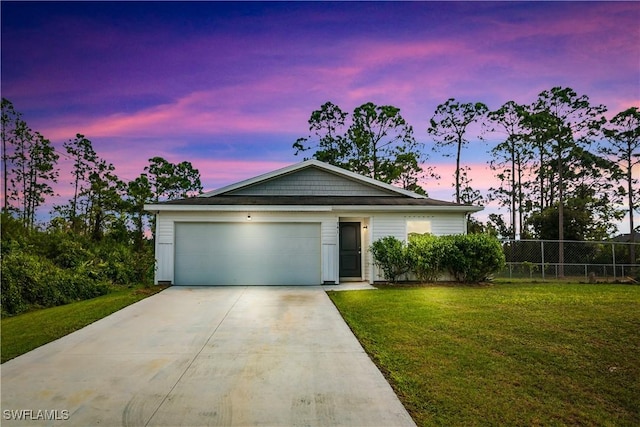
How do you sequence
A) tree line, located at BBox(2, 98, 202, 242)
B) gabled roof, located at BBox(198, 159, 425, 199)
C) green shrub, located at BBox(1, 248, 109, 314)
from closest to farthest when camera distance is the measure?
green shrub, located at BBox(1, 248, 109, 314)
gabled roof, located at BBox(198, 159, 425, 199)
tree line, located at BBox(2, 98, 202, 242)

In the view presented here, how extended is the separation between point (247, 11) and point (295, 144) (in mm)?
15791

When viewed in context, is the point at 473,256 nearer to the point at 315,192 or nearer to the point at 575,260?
the point at 315,192

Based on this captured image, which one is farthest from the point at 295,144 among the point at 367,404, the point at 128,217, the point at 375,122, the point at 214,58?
the point at 367,404

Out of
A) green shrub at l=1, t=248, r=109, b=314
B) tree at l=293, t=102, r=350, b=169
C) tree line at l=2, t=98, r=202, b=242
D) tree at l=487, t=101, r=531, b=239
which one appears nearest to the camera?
green shrub at l=1, t=248, r=109, b=314

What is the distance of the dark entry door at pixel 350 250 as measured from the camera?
11500 mm

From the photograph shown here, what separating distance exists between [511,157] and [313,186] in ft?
62.9

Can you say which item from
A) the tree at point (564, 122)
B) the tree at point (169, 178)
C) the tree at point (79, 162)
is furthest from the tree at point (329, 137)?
the tree at point (79, 162)

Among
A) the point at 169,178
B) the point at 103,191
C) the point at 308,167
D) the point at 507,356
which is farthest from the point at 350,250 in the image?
the point at 169,178

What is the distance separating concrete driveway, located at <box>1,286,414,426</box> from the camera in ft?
9.89

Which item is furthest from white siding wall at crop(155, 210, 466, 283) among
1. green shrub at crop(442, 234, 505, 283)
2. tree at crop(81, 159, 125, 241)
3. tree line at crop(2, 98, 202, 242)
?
tree at crop(81, 159, 125, 241)

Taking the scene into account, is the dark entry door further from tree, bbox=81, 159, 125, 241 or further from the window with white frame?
tree, bbox=81, 159, 125, 241

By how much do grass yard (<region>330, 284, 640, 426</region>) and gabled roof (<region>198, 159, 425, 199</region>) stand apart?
5983mm

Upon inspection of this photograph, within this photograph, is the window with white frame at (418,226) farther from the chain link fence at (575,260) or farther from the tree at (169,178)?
the tree at (169,178)

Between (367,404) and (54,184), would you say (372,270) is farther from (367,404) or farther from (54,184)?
(54,184)
